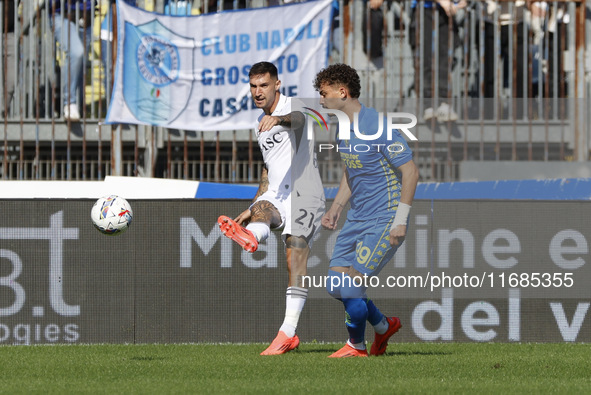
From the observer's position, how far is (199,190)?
36.2ft

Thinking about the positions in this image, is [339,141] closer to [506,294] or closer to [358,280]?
[358,280]

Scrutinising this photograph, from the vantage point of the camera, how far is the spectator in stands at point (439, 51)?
40.8 feet

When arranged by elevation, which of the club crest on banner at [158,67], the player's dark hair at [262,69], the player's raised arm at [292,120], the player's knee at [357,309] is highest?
the club crest on banner at [158,67]

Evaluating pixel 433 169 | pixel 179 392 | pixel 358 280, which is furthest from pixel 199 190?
pixel 179 392

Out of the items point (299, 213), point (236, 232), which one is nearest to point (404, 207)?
point (299, 213)

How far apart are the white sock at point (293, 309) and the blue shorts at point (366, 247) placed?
64 cm

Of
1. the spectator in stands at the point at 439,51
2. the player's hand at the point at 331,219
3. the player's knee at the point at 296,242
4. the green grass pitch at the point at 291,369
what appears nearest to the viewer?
the green grass pitch at the point at 291,369

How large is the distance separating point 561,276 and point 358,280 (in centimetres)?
268

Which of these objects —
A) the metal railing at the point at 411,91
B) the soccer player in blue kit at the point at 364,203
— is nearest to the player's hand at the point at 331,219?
the soccer player in blue kit at the point at 364,203

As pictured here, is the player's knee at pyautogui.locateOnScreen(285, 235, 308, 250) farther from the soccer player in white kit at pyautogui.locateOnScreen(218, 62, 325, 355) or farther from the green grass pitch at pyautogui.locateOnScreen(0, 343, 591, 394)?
the green grass pitch at pyautogui.locateOnScreen(0, 343, 591, 394)

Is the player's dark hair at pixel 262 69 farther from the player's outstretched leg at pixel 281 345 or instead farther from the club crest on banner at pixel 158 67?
the club crest on banner at pixel 158 67

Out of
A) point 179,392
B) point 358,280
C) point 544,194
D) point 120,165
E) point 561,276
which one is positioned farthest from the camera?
point 120,165

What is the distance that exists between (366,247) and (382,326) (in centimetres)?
71

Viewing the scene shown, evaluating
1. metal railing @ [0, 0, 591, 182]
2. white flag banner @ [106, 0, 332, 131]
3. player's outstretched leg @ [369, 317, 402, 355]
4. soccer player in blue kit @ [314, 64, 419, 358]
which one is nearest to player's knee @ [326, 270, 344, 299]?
soccer player in blue kit @ [314, 64, 419, 358]
